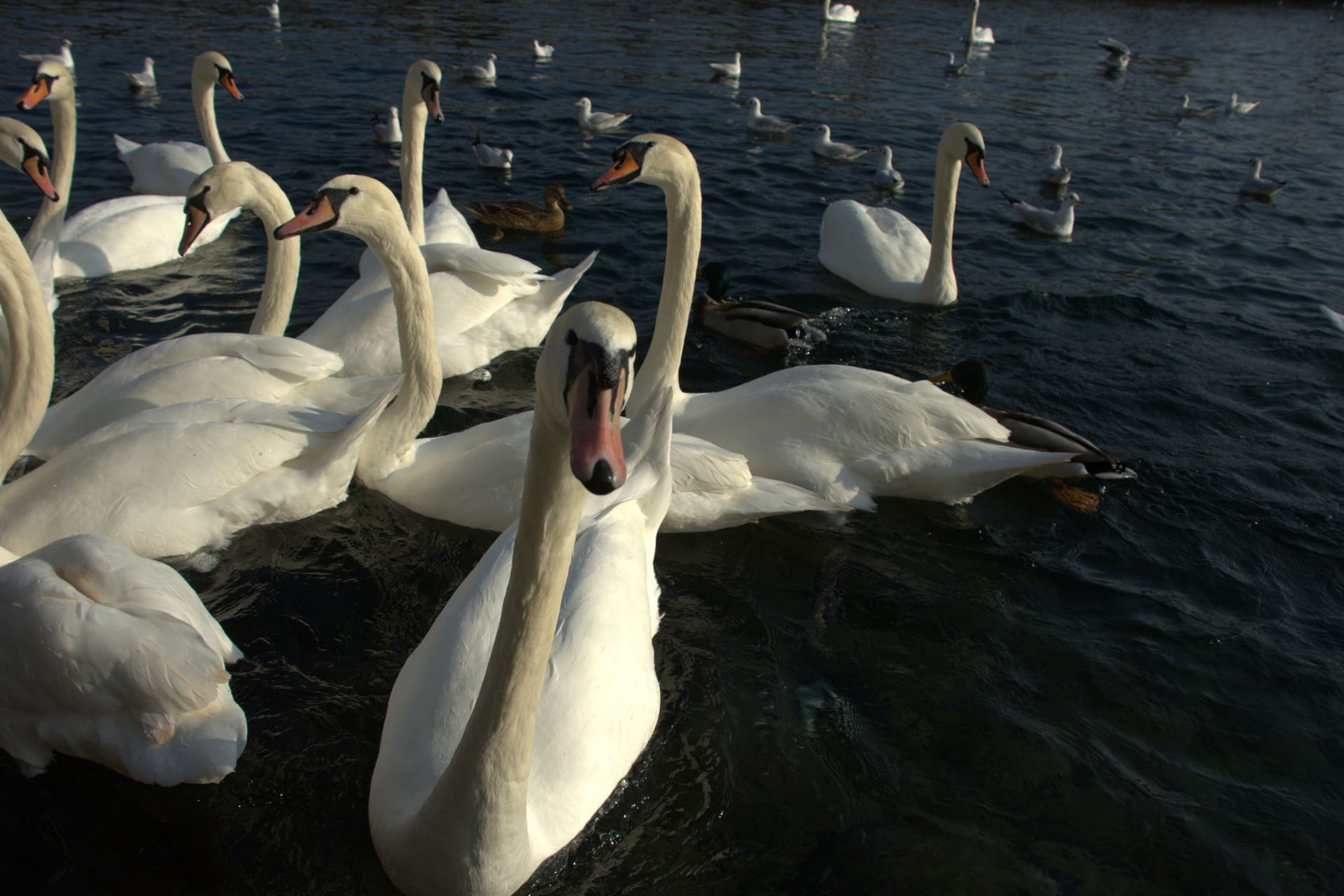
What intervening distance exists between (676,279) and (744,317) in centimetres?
207

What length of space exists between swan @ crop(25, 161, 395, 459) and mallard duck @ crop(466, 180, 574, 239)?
3909 millimetres

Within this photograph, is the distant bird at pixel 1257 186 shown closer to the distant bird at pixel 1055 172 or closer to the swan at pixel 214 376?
the distant bird at pixel 1055 172

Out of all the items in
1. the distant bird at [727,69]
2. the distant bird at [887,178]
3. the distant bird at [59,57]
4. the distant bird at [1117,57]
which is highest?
the distant bird at [1117,57]

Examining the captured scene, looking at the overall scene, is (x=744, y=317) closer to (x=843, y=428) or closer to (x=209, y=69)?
(x=843, y=428)

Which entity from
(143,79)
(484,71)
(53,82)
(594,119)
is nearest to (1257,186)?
(594,119)

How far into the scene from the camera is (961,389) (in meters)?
6.90

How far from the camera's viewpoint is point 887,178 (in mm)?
12539

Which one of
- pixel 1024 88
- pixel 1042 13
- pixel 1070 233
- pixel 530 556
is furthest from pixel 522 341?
pixel 1042 13

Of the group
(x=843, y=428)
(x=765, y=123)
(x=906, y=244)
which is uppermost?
(x=765, y=123)

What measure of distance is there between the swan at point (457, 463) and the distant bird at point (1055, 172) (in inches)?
361

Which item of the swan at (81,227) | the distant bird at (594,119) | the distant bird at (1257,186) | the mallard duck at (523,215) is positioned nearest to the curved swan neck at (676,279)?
the mallard duck at (523,215)

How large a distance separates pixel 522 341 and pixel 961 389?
3.11 metres

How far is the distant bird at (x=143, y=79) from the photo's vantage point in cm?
1452

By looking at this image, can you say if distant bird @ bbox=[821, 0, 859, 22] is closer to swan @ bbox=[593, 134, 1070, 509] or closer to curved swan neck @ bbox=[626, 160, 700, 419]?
curved swan neck @ bbox=[626, 160, 700, 419]
